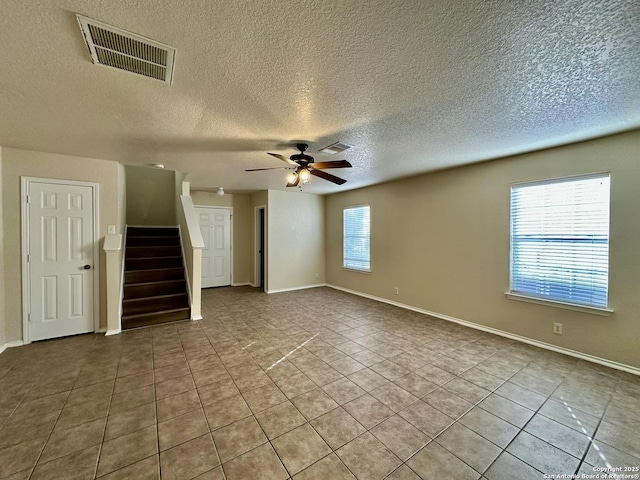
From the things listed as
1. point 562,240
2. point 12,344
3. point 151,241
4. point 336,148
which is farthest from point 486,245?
point 12,344

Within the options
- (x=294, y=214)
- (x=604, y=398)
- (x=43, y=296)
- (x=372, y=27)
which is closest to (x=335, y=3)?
(x=372, y=27)

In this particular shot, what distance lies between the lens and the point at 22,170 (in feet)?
10.9

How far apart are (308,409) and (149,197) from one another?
6.72 m

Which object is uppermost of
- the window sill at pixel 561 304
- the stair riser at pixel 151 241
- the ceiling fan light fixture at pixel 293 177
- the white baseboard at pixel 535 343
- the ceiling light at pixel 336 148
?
the ceiling light at pixel 336 148

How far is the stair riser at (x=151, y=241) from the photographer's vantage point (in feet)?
17.6

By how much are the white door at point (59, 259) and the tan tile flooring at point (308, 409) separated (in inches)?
13.3

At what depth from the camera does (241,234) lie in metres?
7.21

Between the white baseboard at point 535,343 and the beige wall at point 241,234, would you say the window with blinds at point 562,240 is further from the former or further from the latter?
the beige wall at point 241,234

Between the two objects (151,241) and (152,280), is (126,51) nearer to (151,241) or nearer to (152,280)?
(152,280)

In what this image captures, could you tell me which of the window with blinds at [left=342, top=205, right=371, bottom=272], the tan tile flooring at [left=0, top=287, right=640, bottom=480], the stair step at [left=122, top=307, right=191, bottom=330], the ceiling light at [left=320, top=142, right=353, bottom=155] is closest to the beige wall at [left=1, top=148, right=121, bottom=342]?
the tan tile flooring at [left=0, top=287, right=640, bottom=480]

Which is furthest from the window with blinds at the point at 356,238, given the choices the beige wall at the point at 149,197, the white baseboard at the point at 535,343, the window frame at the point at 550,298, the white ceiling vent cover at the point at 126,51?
the white ceiling vent cover at the point at 126,51

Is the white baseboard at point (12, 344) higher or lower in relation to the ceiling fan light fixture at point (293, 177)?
lower

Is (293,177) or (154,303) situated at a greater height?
(293,177)

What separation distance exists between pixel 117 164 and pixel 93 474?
12.5 feet
